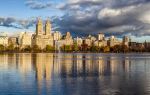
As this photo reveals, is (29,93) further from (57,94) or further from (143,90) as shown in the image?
(143,90)

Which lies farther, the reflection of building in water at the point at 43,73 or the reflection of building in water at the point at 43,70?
the reflection of building in water at the point at 43,70

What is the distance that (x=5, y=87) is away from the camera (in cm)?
2214

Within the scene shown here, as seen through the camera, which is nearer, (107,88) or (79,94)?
(79,94)

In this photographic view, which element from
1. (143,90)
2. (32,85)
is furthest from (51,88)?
(143,90)

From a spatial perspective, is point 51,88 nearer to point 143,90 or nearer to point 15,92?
point 15,92

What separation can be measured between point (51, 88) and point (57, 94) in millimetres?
2408

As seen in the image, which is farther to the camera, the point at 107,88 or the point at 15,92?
the point at 107,88

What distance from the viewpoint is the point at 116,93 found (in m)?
19.8

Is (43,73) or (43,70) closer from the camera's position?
(43,73)

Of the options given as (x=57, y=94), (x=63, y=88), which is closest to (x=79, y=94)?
(x=57, y=94)

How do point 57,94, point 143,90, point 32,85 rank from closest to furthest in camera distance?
point 57,94 → point 143,90 → point 32,85

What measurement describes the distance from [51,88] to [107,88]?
11.3ft

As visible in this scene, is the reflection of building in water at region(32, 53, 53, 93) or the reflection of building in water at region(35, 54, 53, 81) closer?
the reflection of building in water at region(32, 53, 53, 93)

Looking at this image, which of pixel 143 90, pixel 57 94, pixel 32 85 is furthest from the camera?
pixel 32 85
